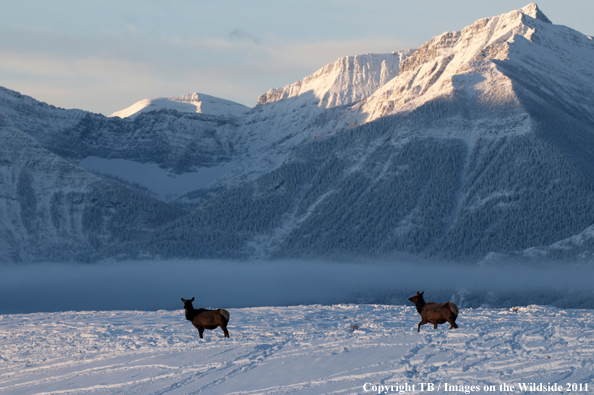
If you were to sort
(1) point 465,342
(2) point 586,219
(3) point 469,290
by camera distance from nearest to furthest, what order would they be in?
(1) point 465,342, (3) point 469,290, (2) point 586,219

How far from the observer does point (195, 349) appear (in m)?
32.3

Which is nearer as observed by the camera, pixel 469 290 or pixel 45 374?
pixel 45 374

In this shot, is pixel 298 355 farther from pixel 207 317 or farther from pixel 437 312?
pixel 437 312

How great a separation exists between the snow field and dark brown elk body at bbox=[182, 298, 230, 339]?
0.80 m

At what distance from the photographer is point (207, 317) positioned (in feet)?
111

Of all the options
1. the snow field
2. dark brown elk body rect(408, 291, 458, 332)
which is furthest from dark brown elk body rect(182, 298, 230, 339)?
dark brown elk body rect(408, 291, 458, 332)

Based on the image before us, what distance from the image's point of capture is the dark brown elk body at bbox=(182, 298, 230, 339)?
33562 millimetres

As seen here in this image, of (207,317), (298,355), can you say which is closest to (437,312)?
(298,355)

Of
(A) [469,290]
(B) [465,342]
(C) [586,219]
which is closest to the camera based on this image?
(B) [465,342]

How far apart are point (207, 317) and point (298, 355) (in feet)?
18.6

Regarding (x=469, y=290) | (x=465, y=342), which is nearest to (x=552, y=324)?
(x=465, y=342)

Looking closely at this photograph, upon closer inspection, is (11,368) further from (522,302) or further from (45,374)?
(522,302)

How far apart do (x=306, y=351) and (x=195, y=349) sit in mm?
4960

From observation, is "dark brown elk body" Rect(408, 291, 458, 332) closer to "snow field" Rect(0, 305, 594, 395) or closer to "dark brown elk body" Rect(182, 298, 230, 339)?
"snow field" Rect(0, 305, 594, 395)
